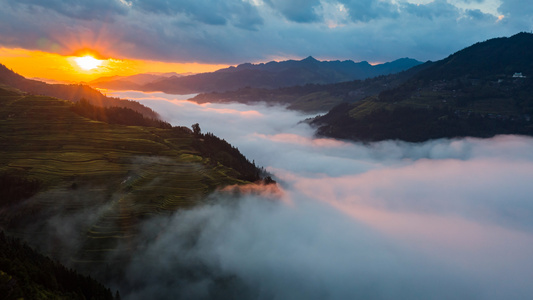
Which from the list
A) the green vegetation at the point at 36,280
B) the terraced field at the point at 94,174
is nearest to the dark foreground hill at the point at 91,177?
the terraced field at the point at 94,174

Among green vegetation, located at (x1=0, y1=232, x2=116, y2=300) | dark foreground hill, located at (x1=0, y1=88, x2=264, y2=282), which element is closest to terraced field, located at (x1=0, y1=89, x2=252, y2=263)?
dark foreground hill, located at (x1=0, y1=88, x2=264, y2=282)

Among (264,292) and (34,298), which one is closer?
(34,298)

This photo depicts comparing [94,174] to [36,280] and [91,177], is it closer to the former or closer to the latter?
[91,177]

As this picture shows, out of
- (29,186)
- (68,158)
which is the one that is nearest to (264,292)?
(29,186)

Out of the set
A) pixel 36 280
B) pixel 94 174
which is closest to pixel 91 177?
pixel 94 174

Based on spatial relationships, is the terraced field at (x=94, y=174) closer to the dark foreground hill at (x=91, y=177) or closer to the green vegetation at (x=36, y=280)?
the dark foreground hill at (x=91, y=177)

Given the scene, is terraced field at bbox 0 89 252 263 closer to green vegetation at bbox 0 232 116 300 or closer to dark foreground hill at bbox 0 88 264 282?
dark foreground hill at bbox 0 88 264 282

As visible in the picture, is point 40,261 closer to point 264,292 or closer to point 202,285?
point 202,285
